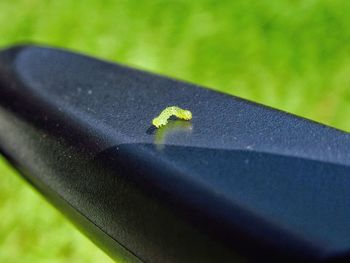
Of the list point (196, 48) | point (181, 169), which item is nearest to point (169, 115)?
point (181, 169)

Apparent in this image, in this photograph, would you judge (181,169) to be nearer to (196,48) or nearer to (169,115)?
(169,115)

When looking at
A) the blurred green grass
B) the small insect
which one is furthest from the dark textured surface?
the blurred green grass

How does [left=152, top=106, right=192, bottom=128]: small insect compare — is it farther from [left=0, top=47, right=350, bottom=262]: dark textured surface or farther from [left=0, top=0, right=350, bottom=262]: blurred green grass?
[left=0, top=0, right=350, bottom=262]: blurred green grass

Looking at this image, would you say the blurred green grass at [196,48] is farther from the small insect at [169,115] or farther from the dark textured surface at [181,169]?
the small insect at [169,115]

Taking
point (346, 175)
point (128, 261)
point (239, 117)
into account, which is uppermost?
point (239, 117)

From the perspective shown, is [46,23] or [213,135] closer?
[213,135]

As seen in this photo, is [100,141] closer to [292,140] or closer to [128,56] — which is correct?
[292,140]

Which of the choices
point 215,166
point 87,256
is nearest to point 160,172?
point 215,166
